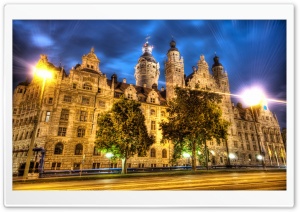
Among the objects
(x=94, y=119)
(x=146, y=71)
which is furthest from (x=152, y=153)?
(x=146, y=71)

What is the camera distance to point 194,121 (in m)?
15.4

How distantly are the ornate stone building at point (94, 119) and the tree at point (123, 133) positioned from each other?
1605 mm

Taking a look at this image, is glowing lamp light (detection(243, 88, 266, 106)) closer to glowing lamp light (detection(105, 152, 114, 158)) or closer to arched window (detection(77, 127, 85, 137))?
glowing lamp light (detection(105, 152, 114, 158))

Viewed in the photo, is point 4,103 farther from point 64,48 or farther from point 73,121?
point 73,121

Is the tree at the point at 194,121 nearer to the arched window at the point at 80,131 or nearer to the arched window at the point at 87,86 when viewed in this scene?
the arched window at the point at 80,131

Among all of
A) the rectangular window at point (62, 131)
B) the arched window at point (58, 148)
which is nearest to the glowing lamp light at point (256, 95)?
the rectangular window at point (62, 131)

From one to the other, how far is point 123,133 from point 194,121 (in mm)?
6023

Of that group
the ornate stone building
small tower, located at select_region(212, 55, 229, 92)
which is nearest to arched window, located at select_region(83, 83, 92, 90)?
the ornate stone building

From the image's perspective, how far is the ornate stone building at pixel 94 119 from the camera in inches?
546

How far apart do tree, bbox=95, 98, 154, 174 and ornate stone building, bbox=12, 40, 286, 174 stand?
5.26 ft

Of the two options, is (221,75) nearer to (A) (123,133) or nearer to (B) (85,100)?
(A) (123,133)

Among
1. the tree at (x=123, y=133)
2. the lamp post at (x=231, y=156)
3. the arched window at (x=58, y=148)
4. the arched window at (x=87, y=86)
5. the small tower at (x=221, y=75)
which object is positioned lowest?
the lamp post at (x=231, y=156)
